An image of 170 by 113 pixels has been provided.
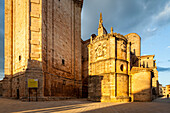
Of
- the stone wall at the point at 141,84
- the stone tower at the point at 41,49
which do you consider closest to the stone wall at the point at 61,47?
the stone tower at the point at 41,49

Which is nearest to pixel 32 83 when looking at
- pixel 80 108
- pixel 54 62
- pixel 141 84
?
pixel 54 62

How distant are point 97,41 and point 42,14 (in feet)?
32.5

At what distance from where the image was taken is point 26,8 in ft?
58.0

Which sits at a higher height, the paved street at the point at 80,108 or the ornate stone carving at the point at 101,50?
the ornate stone carving at the point at 101,50

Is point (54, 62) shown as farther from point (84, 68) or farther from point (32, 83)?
point (84, 68)

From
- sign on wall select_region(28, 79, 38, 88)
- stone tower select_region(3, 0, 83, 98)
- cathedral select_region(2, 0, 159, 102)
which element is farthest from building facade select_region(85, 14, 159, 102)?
sign on wall select_region(28, 79, 38, 88)

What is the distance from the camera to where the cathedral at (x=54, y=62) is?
1535 centimetres

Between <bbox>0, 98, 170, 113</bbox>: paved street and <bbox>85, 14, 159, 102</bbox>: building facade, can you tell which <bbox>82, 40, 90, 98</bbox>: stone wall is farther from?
<bbox>0, 98, 170, 113</bbox>: paved street

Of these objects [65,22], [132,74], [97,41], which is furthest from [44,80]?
[65,22]

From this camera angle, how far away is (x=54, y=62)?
66.2 ft

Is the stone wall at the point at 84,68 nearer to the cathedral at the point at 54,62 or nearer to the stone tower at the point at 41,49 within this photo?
the stone tower at the point at 41,49

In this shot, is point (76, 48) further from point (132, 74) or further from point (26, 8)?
point (132, 74)

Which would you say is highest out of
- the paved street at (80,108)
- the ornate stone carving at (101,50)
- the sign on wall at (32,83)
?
the ornate stone carving at (101,50)

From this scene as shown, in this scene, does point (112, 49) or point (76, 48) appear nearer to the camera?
point (112, 49)
